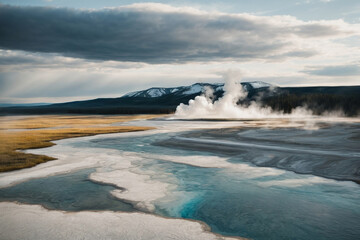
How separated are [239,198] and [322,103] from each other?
8869cm

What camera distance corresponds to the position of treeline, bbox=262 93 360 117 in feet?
270

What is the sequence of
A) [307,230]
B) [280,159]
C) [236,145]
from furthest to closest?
1. [236,145]
2. [280,159]
3. [307,230]

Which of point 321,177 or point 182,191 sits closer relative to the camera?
point 182,191

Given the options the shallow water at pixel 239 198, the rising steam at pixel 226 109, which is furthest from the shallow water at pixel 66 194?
the rising steam at pixel 226 109

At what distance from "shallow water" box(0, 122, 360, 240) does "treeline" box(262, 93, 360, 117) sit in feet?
245

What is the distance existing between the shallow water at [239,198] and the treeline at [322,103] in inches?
2943

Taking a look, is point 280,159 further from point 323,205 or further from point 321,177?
point 323,205

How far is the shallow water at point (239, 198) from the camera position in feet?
29.0

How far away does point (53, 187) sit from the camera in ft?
43.1

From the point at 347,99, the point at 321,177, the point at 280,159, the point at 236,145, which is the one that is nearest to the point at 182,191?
the point at 321,177

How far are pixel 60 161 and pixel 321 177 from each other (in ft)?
51.0

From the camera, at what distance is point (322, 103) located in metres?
89.8

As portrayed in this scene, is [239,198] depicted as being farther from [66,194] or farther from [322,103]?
[322,103]

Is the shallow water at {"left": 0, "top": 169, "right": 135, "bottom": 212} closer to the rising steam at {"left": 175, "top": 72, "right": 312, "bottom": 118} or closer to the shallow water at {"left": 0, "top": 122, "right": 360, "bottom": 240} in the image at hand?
the shallow water at {"left": 0, "top": 122, "right": 360, "bottom": 240}
